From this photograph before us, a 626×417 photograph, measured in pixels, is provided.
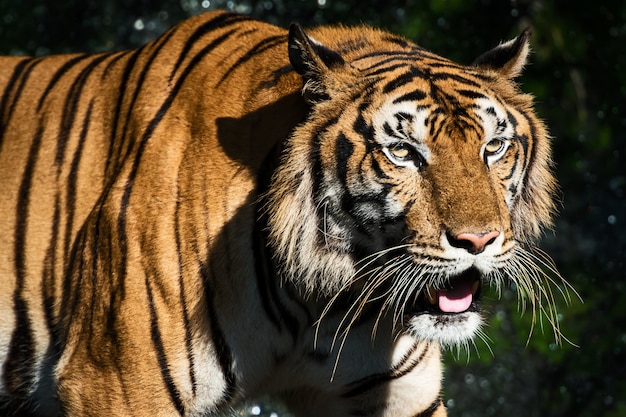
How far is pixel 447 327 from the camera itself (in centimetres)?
234

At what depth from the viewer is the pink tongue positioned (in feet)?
7.74

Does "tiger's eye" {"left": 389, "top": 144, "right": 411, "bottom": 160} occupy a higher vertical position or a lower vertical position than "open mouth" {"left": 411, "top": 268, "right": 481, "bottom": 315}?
higher

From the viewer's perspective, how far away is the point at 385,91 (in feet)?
7.82

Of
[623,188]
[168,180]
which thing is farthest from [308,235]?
[623,188]

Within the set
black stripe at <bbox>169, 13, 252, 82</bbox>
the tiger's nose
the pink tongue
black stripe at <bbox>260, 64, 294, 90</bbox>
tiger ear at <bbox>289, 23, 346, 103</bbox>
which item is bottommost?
the pink tongue

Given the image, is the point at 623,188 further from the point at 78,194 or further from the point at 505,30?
the point at 78,194

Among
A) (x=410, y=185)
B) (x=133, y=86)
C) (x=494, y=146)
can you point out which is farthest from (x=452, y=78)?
(x=133, y=86)

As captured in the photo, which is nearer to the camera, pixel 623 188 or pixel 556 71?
pixel 556 71

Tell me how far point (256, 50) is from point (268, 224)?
1.77 feet

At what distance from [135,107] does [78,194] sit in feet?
0.90

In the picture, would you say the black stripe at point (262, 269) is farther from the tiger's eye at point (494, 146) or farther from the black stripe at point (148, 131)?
the tiger's eye at point (494, 146)

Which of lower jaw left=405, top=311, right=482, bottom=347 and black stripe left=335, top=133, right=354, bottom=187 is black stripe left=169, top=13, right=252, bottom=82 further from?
lower jaw left=405, top=311, right=482, bottom=347

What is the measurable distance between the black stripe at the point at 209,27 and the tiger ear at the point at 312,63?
537 mm

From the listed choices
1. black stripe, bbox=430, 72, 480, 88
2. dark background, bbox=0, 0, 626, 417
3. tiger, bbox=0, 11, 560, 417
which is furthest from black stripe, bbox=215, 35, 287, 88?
dark background, bbox=0, 0, 626, 417
